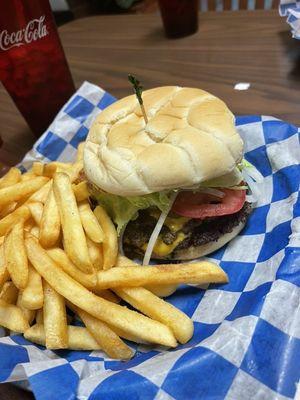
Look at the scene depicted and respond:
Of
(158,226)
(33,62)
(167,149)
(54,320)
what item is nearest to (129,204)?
(158,226)

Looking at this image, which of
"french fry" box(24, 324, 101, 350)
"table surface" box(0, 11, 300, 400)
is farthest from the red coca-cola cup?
"french fry" box(24, 324, 101, 350)

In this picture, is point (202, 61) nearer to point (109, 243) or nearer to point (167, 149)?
point (167, 149)

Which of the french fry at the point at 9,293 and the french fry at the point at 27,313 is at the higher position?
the french fry at the point at 9,293

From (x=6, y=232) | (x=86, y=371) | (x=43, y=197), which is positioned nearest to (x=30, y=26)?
(x=43, y=197)

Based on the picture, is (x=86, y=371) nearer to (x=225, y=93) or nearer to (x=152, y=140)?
(x=152, y=140)

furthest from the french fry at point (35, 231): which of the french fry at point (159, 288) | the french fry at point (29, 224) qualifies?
the french fry at point (159, 288)

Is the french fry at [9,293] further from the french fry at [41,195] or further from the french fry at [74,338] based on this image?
the french fry at [41,195]
